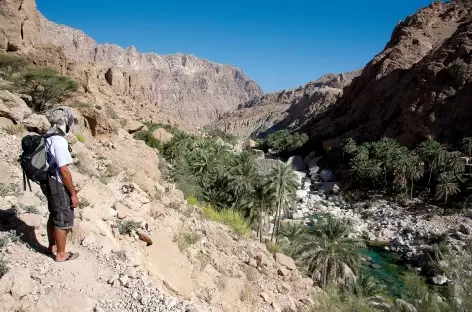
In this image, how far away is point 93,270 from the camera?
16.6ft

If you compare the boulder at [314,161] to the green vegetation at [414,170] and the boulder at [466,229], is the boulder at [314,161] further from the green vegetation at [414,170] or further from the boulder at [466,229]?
the boulder at [466,229]

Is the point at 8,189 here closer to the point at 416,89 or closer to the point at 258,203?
the point at 258,203

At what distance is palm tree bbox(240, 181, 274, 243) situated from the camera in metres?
27.5

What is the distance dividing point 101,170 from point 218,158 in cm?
2286

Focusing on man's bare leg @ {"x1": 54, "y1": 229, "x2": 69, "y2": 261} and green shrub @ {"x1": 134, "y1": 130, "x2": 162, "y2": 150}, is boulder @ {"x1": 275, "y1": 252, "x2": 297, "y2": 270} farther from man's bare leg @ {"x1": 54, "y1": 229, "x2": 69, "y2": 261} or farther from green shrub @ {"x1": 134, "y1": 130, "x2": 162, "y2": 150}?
green shrub @ {"x1": 134, "y1": 130, "x2": 162, "y2": 150}

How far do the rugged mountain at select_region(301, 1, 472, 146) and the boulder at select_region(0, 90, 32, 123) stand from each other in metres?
57.1

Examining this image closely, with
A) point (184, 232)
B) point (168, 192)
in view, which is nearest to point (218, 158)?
point (168, 192)

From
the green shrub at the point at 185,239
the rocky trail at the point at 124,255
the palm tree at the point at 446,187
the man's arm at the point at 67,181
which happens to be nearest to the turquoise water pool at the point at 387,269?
the palm tree at the point at 446,187

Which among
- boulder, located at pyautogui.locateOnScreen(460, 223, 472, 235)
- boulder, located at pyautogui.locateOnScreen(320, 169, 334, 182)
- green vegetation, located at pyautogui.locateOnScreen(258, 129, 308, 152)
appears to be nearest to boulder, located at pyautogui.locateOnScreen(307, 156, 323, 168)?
boulder, located at pyautogui.locateOnScreen(320, 169, 334, 182)

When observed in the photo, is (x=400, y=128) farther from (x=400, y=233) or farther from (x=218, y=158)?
(x=218, y=158)

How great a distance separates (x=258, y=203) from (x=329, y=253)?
7911 mm

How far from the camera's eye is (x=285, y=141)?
82.2 m

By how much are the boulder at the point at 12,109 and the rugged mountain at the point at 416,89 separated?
187 feet

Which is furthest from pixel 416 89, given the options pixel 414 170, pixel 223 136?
pixel 223 136
